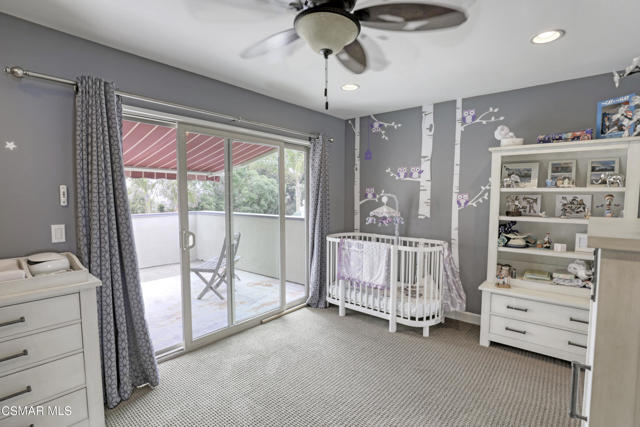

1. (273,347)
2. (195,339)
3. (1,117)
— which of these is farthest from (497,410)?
(1,117)

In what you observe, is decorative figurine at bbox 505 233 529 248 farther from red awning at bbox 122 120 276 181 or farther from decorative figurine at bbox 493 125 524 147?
red awning at bbox 122 120 276 181

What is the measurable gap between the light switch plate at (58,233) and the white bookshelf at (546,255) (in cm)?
329

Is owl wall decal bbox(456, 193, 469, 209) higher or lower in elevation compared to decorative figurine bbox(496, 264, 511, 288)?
higher

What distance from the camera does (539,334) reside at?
2.53m

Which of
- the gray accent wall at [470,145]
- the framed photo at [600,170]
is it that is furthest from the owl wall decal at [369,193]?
the framed photo at [600,170]

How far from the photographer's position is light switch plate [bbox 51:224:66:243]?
1907mm

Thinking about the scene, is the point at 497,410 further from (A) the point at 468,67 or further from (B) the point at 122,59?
(B) the point at 122,59

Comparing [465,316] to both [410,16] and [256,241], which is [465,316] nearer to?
[256,241]

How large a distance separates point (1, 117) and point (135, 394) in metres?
1.94

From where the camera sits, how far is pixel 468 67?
2.41m

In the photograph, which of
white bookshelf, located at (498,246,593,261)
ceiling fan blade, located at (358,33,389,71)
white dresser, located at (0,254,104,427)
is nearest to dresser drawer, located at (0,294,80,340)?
white dresser, located at (0,254,104,427)

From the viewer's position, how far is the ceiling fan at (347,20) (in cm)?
131

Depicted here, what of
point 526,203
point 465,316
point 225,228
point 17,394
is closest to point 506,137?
point 526,203

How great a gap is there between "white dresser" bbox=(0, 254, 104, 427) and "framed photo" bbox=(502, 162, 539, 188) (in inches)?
130
